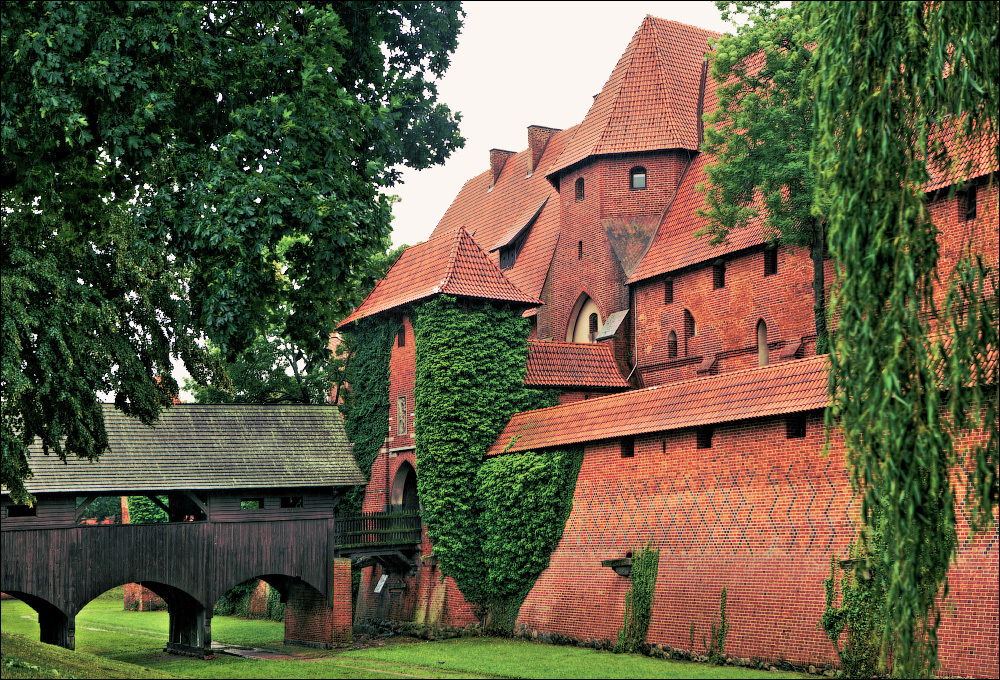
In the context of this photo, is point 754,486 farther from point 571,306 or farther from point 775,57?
point 571,306

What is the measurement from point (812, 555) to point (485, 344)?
11758mm

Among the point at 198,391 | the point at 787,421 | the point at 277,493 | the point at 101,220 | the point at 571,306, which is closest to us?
the point at 101,220

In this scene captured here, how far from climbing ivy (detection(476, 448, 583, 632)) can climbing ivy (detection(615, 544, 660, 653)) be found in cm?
311

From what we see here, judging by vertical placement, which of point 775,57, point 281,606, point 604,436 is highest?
point 775,57

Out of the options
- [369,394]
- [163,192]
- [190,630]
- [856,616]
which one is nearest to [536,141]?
[369,394]

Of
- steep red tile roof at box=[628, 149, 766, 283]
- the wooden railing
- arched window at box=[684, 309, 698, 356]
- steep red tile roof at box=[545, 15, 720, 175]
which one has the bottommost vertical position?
the wooden railing

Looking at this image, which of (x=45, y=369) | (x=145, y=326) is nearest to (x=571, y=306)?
(x=145, y=326)

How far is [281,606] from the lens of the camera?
36000mm

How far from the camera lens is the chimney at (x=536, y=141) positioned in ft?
137

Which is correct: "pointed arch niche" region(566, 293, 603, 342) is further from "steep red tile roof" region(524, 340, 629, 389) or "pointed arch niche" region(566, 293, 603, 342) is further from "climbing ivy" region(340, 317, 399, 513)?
"climbing ivy" region(340, 317, 399, 513)

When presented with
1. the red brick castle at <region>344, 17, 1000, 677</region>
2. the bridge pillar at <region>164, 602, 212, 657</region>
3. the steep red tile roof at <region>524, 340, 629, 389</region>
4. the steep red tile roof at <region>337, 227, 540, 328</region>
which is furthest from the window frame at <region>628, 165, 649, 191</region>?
the bridge pillar at <region>164, 602, 212, 657</region>

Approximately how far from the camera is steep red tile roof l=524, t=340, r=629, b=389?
2967cm

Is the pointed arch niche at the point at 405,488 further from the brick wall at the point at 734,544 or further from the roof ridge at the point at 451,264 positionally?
the brick wall at the point at 734,544

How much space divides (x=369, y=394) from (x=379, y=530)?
4.35 meters
